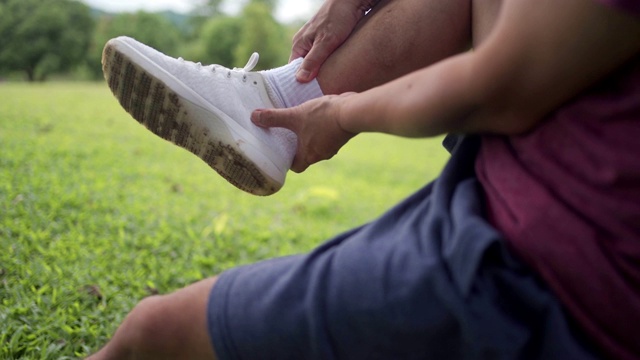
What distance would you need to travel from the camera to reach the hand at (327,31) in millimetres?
1324

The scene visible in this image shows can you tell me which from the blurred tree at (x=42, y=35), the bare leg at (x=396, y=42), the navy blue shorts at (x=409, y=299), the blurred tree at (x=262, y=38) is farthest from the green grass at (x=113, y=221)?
the blurred tree at (x=262, y=38)

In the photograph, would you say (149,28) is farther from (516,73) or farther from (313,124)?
(516,73)

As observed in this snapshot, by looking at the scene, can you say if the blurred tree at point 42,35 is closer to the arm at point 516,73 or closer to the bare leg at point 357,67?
the bare leg at point 357,67

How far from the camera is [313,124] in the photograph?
3.75 ft

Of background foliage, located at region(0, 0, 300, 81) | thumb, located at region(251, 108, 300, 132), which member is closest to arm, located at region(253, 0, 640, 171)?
thumb, located at region(251, 108, 300, 132)

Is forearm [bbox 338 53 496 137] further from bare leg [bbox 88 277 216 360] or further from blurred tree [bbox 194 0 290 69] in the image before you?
blurred tree [bbox 194 0 290 69]

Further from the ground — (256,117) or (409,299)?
(256,117)

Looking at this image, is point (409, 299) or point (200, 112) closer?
point (409, 299)

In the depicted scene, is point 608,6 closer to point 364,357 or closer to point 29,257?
point 364,357

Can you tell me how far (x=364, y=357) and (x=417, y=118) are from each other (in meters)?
0.36

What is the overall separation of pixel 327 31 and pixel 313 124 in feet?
1.00

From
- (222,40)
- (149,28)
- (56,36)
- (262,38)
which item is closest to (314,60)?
(56,36)

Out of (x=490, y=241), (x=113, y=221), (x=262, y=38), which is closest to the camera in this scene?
(x=490, y=241)

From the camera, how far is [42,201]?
98.3 inches
